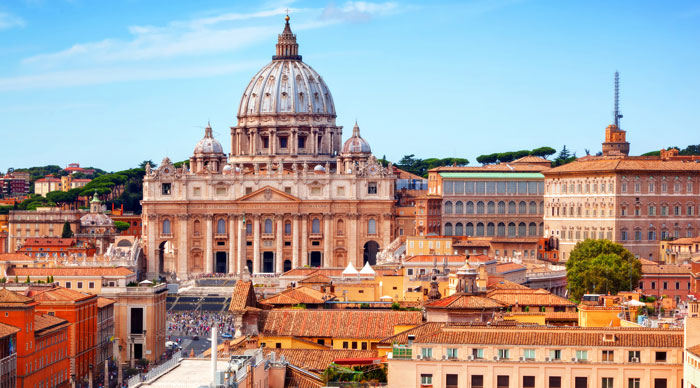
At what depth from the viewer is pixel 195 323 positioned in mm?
92562

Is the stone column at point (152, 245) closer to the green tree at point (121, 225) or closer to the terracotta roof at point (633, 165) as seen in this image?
the green tree at point (121, 225)

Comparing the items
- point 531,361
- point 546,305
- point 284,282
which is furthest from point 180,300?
point 531,361

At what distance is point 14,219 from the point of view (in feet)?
483

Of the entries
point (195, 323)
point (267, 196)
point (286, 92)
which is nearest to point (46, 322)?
point (195, 323)

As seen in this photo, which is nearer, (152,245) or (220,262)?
(152,245)

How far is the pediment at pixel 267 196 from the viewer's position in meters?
140

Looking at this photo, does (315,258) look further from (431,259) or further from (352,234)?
(431,259)

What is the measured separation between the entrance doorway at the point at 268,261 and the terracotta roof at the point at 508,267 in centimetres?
4892

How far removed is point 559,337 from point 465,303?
→ 33.0 ft

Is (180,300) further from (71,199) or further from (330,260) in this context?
(71,199)

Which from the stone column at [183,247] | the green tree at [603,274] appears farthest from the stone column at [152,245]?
the green tree at [603,274]

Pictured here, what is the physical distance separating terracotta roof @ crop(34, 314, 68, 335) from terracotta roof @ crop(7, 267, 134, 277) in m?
19.5

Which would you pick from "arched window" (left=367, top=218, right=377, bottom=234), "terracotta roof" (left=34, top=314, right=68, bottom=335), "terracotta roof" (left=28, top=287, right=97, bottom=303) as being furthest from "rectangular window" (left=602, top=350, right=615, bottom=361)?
"arched window" (left=367, top=218, right=377, bottom=234)

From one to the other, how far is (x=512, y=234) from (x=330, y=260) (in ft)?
53.6
